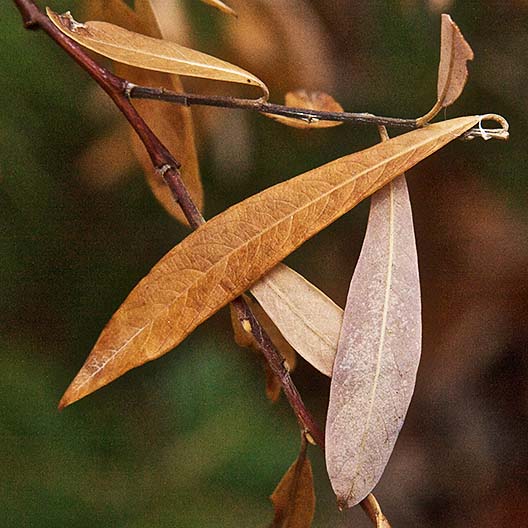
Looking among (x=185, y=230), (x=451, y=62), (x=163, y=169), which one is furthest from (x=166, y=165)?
(x=185, y=230)

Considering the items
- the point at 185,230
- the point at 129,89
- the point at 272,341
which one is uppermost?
the point at 129,89

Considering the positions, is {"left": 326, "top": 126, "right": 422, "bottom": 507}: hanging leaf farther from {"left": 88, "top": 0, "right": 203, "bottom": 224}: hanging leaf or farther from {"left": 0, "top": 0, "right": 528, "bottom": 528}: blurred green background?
{"left": 0, "top": 0, "right": 528, "bottom": 528}: blurred green background

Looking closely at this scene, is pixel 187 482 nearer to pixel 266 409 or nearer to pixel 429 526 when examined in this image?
pixel 266 409

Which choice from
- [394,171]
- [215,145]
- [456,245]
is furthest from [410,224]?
[456,245]

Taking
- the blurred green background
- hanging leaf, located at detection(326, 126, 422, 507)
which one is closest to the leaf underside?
hanging leaf, located at detection(326, 126, 422, 507)

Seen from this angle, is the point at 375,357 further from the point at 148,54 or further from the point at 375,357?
the point at 148,54

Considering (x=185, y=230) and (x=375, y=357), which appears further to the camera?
(x=185, y=230)

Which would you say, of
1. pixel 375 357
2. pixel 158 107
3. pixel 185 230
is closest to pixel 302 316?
pixel 375 357

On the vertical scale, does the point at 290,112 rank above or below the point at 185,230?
above
